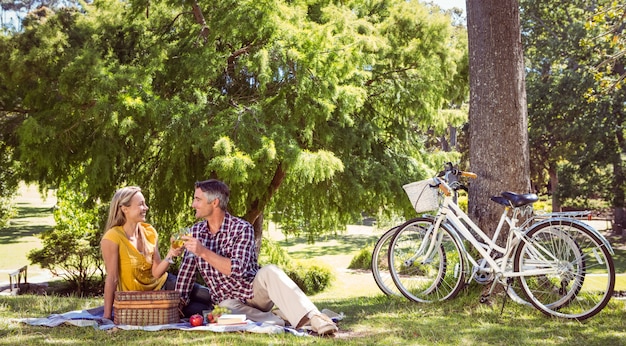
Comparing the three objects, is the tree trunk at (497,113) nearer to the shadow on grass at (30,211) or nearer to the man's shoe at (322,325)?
the man's shoe at (322,325)

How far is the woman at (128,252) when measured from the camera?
16.3ft

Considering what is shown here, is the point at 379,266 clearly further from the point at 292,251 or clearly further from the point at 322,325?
the point at 292,251

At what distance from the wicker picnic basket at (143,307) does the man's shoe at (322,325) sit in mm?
1085

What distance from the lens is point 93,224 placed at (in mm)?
16750

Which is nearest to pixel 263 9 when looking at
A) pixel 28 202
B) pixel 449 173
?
pixel 449 173

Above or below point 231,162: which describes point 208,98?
above

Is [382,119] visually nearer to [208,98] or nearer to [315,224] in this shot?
[315,224]

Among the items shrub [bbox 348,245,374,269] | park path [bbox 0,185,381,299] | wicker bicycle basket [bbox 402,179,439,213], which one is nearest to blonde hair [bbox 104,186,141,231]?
wicker bicycle basket [bbox 402,179,439,213]

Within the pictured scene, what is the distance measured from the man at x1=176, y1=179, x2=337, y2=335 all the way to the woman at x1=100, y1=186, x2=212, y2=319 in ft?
0.83

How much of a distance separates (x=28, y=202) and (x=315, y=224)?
118ft

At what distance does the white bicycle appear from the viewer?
490 cm

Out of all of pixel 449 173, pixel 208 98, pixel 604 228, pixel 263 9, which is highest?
pixel 263 9

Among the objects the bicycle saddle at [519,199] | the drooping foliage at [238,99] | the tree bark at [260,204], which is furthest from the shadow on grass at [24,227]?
the bicycle saddle at [519,199]

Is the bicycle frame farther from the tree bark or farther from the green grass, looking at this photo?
the tree bark
